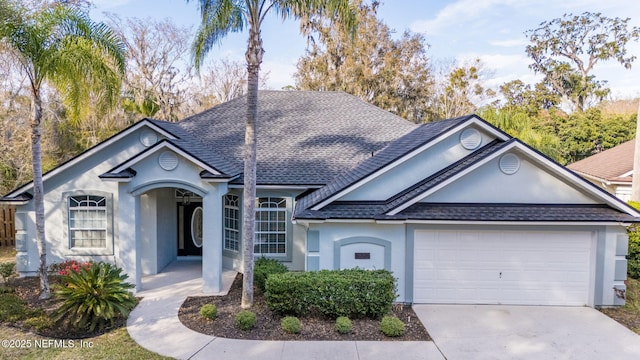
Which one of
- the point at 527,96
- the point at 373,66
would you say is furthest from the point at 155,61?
the point at 527,96

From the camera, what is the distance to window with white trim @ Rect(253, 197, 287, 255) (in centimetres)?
1312

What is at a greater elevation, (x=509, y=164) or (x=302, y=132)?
(x=302, y=132)

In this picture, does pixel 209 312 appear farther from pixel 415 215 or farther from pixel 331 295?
pixel 415 215

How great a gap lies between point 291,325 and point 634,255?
11.9 m

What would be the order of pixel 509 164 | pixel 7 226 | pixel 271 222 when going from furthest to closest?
pixel 7 226
pixel 271 222
pixel 509 164

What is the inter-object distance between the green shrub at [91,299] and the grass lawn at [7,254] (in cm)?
743

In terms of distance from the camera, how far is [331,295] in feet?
28.8

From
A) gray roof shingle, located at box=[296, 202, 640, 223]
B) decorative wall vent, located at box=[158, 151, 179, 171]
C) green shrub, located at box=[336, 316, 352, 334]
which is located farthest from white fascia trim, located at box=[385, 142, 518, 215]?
decorative wall vent, located at box=[158, 151, 179, 171]

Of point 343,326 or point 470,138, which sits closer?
point 343,326

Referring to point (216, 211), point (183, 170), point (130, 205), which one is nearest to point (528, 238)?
point (216, 211)

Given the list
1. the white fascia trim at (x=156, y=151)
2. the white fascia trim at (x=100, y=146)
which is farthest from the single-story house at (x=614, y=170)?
the white fascia trim at (x=100, y=146)

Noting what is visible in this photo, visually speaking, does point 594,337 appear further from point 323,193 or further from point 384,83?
point 384,83

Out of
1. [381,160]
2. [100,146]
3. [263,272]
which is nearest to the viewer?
[263,272]

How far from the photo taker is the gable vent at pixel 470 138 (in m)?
11.3
